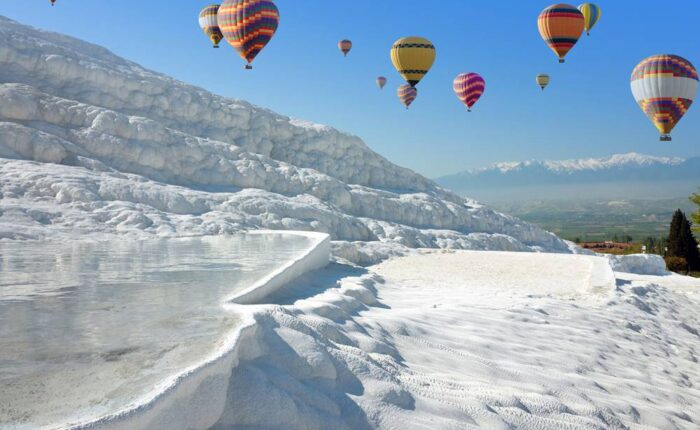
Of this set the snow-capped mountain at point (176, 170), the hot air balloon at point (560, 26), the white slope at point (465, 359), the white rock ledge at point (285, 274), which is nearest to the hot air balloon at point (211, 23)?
the snow-capped mountain at point (176, 170)

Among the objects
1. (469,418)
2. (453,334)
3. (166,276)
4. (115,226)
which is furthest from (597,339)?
(115,226)

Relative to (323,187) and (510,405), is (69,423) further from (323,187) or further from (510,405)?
(323,187)

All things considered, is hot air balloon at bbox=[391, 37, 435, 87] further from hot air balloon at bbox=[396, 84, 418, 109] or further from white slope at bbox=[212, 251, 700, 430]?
white slope at bbox=[212, 251, 700, 430]

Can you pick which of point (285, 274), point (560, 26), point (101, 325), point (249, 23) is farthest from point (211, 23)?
point (101, 325)

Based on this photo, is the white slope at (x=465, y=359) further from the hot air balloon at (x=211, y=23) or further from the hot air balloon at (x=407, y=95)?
the hot air balloon at (x=407, y=95)

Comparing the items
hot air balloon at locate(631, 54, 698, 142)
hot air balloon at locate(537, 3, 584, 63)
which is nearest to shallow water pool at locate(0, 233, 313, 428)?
hot air balloon at locate(631, 54, 698, 142)

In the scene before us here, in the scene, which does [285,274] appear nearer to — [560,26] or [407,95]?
[560,26]
